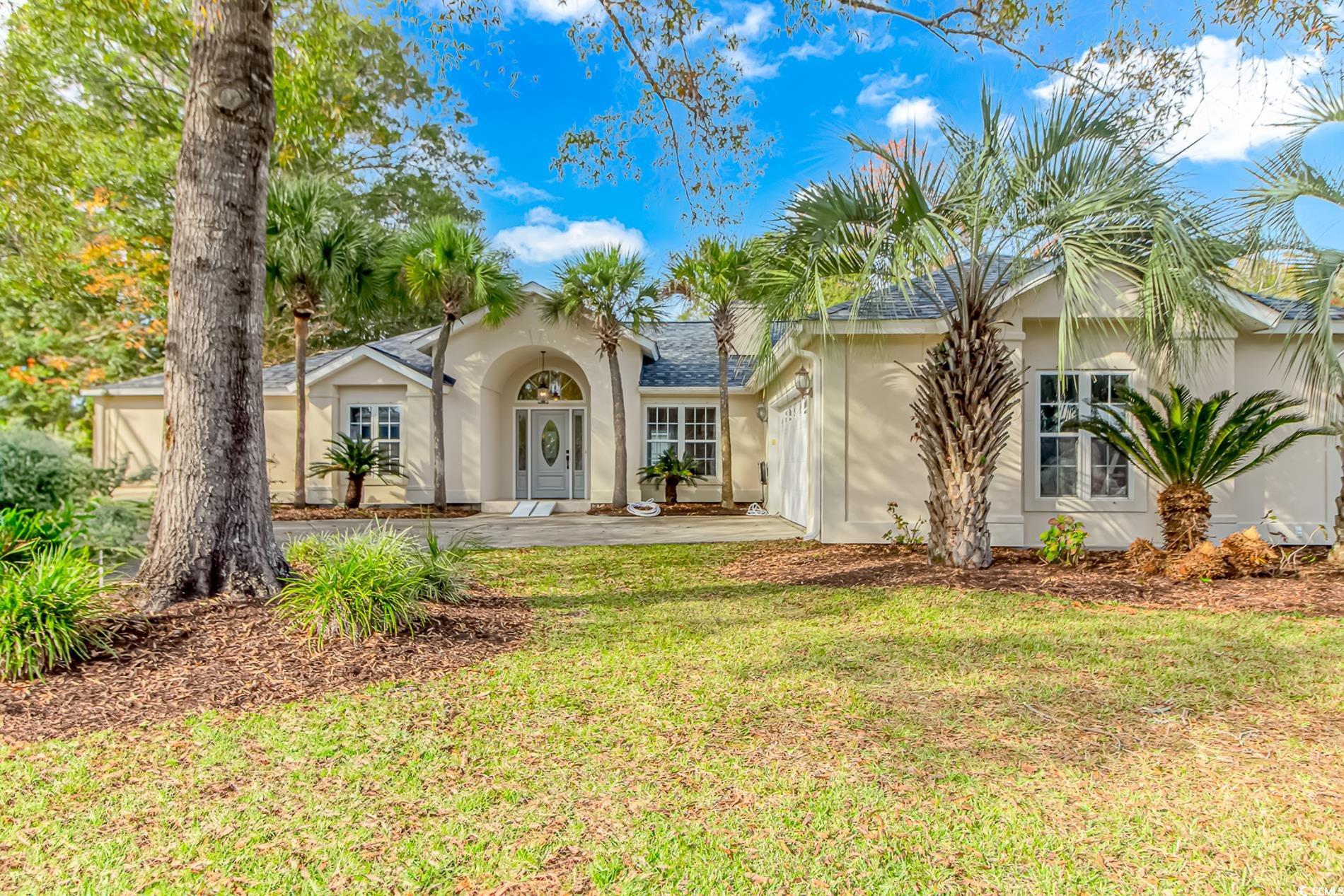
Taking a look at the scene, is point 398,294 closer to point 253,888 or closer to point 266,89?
point 266,89

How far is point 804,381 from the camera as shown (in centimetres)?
1123

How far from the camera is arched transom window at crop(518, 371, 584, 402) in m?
18.1

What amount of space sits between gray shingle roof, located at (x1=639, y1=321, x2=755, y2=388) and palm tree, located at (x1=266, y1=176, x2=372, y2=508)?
20.9 ft

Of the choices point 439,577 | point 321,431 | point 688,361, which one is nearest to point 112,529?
point 439,577

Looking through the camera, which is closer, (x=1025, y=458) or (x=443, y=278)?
(x=1025, y=458)

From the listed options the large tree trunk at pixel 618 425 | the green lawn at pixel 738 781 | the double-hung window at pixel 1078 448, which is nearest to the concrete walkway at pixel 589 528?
the large tree trunk at pixel 618 425

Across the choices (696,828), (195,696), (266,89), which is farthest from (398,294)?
(696,828)

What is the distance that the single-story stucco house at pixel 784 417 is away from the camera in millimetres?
9969

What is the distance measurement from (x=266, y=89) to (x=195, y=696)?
4.39 metres

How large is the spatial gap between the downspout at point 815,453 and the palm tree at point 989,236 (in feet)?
8.83

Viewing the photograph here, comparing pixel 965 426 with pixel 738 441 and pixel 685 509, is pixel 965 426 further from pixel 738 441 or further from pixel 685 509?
pixel 738 441

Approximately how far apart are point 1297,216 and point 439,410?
1357 centimetres

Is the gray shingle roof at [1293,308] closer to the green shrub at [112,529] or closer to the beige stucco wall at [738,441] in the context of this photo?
the beige stucco wall at [738,441]

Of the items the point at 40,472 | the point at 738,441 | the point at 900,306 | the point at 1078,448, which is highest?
the point at 900,306
